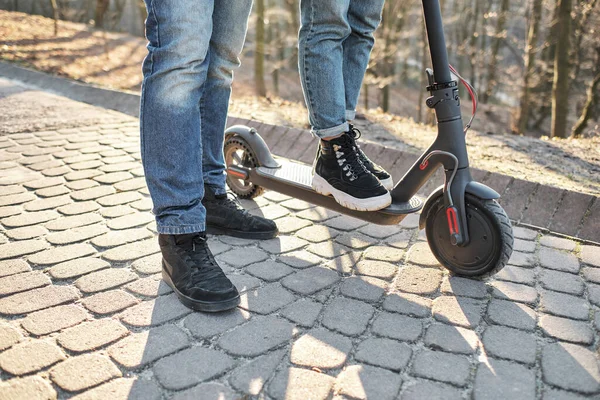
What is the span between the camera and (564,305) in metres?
2.01

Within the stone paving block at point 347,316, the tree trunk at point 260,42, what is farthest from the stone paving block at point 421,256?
the tree trunk at point 260,42

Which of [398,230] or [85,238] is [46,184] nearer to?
[85,238]

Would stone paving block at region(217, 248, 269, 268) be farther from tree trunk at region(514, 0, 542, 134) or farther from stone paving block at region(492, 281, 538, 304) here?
tree trunk at region(514, 0, 542, 134)

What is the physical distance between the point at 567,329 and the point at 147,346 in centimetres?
136

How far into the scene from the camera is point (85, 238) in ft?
7.98

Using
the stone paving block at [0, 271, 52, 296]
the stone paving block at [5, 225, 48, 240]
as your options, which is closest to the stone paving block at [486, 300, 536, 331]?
the stone paving block at [0, 271, 52, 296]

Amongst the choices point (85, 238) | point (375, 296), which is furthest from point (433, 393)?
point (85, 238)

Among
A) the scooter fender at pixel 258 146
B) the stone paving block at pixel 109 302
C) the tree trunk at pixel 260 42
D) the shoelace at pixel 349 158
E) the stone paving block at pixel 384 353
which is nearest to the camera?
the stone paving block at pixel 384 353

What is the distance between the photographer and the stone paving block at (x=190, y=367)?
1.49 metres

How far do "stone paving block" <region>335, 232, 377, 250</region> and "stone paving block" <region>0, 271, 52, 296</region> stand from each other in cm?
125

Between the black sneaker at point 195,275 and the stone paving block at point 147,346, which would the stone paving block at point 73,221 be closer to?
the black sneaker at point 195,275

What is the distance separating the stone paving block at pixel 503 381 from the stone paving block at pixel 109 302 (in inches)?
45.1

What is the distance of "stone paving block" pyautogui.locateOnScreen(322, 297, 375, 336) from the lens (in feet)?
5.90

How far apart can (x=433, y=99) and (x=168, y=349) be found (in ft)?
4.39
